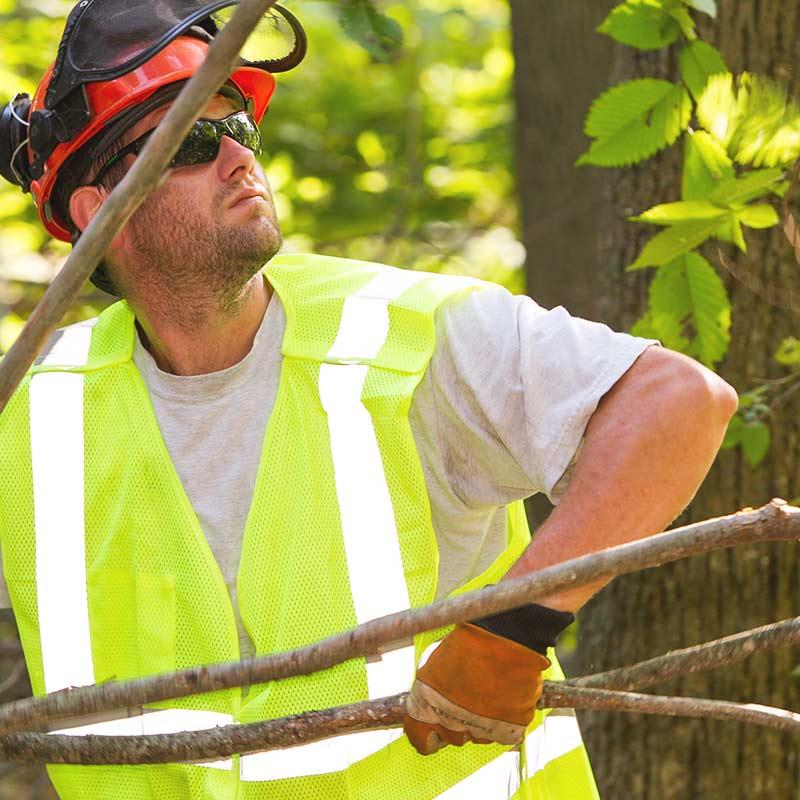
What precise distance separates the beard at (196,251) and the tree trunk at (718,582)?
1274mm

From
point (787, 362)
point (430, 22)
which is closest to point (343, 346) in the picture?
point (787, 362)

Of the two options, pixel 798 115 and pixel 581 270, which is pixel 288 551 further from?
pixel 581 270

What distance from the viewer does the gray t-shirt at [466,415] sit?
1.98 metres

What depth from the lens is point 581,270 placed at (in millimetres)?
4223

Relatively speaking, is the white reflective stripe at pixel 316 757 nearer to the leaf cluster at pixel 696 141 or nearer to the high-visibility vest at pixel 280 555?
the high-visibility vest at pixel 280 555

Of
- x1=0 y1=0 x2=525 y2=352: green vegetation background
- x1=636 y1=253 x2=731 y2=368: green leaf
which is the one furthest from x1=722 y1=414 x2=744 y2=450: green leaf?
x1=0 y1=0 x2=525 y2=352: green vegetation background

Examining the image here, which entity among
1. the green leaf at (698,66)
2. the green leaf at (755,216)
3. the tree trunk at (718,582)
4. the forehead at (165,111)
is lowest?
the tree trunk at (718,582)

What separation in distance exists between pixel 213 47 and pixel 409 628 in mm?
524

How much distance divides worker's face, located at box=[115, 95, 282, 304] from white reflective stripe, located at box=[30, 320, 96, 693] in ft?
1.18

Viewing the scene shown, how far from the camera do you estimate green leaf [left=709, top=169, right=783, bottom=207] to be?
7.18ft

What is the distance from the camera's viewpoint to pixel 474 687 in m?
1.80

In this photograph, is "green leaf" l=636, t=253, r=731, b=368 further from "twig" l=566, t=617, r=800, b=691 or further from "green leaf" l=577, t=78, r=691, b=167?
"twig" l=566, t=617, r=800, b=691

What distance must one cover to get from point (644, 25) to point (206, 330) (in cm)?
98

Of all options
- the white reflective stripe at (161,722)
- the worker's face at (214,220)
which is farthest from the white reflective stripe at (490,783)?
the worker's face at (214,220)
